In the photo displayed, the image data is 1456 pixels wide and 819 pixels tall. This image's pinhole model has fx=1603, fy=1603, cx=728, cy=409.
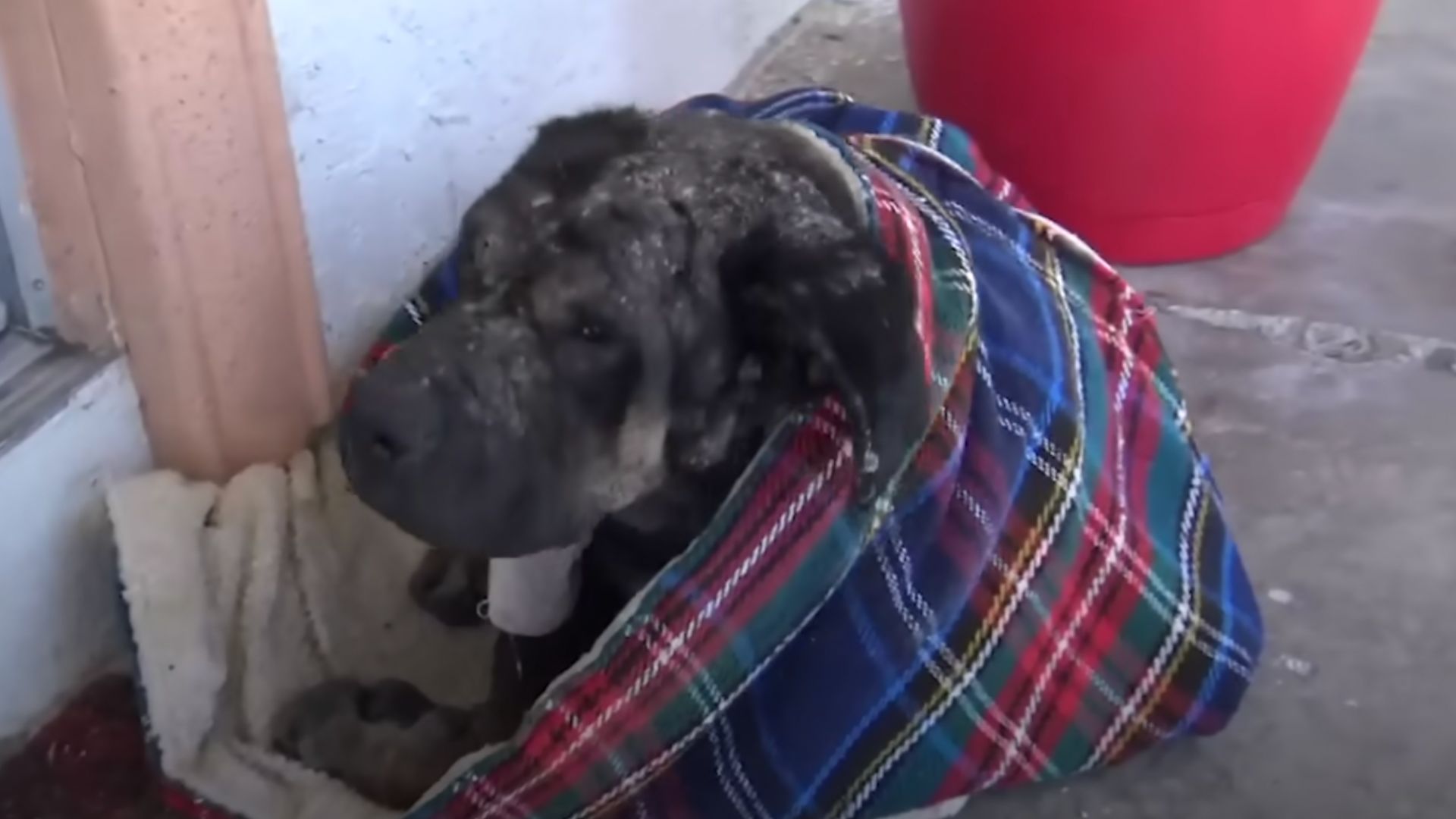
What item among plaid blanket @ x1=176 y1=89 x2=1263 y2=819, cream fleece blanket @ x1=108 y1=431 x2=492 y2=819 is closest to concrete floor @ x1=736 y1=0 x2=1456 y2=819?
plaid blanket @ x1=176 y1=89 x2=1263 y2=819

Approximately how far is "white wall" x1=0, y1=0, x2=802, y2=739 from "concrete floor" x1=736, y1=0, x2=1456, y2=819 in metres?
0.58

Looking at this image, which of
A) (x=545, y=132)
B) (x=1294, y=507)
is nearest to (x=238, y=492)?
(x=545, y=132)

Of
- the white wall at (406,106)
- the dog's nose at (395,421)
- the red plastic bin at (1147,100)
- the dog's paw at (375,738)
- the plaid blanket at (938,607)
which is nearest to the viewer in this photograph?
the dog's nose at (395,421)

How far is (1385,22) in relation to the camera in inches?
97.3

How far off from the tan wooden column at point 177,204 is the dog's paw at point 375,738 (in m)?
0.22

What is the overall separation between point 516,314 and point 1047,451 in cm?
46

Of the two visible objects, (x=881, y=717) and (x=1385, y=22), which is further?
(x=1385, y=22)

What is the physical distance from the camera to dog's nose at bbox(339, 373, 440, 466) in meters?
0.88

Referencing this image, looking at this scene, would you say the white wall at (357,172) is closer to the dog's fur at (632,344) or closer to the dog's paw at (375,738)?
the dog's paw at (375,738)

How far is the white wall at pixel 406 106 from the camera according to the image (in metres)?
1.31

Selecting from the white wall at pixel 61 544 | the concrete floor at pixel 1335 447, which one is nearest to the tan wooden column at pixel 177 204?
the white wall at pixel 61 544

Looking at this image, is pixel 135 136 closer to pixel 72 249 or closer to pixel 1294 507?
pixel 72 249

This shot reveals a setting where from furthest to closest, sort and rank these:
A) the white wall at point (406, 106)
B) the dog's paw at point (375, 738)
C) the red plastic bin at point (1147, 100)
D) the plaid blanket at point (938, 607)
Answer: the red plastic bin at point (1147, 100) < the white wall at point (406, 106) < the dog's paw at point (375, 738) < the plaid blanket at point (938, 607)

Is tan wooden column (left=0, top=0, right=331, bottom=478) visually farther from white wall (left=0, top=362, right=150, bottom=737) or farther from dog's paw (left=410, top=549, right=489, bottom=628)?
dog's paw (left=410, top=549, right=489, bottom=628)
